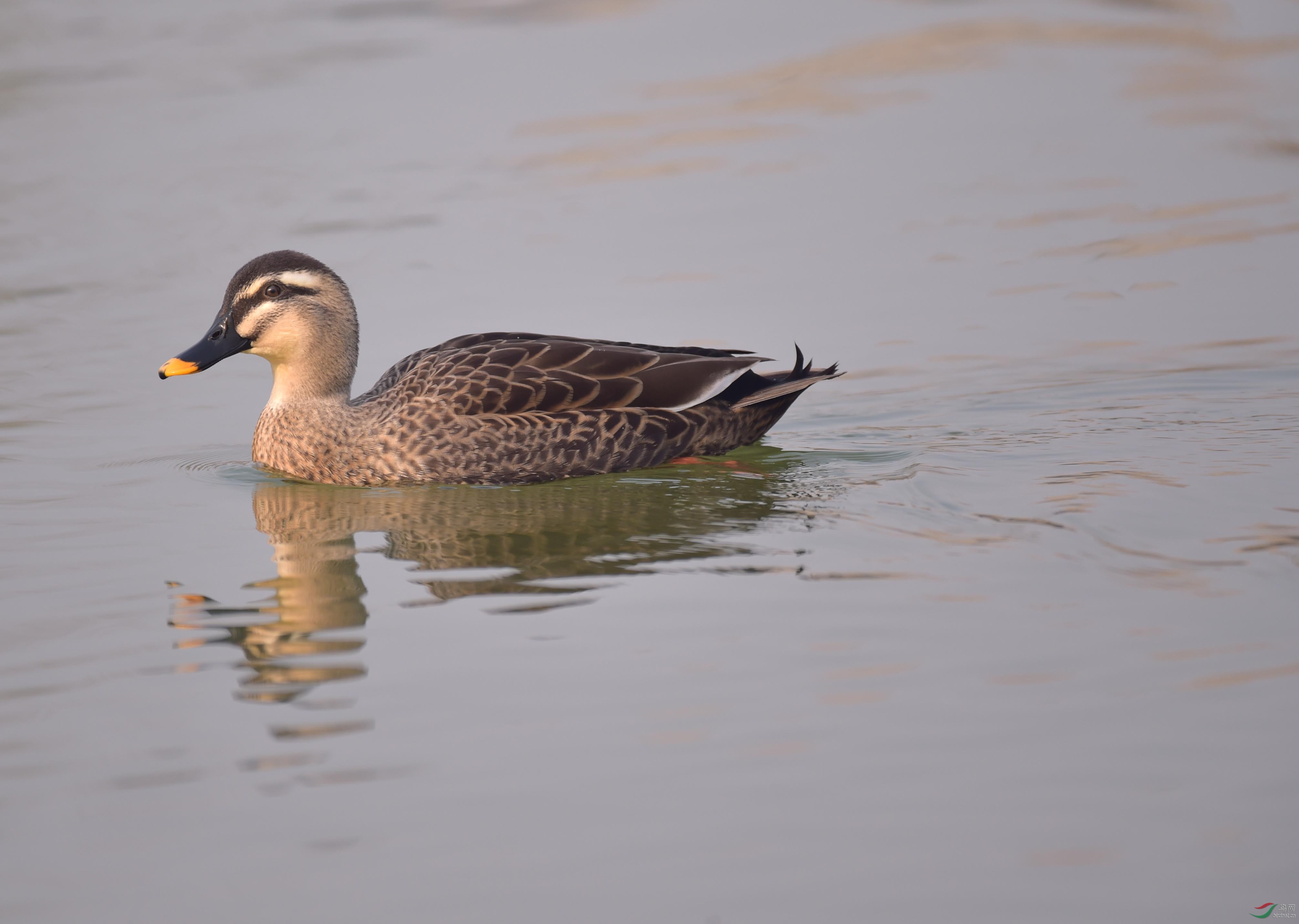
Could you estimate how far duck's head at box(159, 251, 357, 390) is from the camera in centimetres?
957

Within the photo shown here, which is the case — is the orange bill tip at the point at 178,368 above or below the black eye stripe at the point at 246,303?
below

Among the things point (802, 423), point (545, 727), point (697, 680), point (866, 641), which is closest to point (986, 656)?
point (866, 641)

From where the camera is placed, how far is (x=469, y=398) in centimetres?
935

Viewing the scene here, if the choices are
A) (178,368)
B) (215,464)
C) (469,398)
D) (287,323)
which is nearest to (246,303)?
(287,323)

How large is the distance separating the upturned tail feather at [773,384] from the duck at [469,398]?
0.05ft

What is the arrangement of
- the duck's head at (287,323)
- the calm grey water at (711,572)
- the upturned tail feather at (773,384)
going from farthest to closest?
the upturned tail feather at (773,384)
the duck's head at (287,323)
the calm grey water at (711,572)

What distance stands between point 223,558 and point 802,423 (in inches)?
172

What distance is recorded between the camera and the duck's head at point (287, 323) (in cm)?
957

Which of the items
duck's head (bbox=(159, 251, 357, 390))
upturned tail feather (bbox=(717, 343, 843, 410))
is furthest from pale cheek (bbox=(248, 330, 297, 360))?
upturned tail feather (bbox=(717, 343, 843, 410))

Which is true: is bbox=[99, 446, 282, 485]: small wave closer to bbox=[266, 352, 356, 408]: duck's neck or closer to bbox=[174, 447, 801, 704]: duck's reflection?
bbox=[174, 447, 801, 704]: duck's reflection

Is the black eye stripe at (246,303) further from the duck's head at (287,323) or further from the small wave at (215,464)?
the small wave at (215,464)

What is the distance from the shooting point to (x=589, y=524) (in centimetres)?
849

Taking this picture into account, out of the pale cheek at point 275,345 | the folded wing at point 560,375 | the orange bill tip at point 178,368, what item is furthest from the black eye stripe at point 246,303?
the folded wing at point 560,375

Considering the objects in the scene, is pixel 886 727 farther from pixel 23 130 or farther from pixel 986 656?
pixel 23 130
